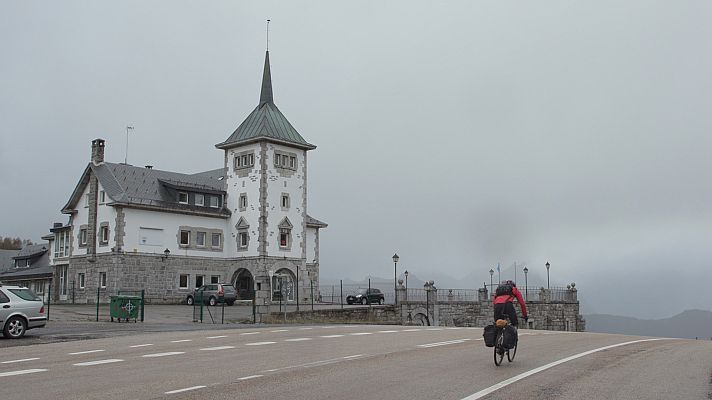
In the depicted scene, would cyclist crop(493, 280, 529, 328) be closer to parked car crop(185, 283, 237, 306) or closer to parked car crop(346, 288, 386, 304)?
parked car crop(185, 283, 237, 306)

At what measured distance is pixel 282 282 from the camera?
5700cm

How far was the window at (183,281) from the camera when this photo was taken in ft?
183

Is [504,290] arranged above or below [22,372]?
above

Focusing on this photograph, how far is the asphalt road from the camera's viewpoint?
10.3m

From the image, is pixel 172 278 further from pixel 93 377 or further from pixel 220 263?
pixel 93 377

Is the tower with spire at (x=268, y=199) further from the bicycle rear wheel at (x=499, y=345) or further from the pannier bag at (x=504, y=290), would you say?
the bicycle rear wheel at (x=499, y=345)

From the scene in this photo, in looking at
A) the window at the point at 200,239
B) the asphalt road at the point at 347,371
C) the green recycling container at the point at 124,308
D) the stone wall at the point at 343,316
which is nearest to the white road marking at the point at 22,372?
the asphalt road at the point at 347,371

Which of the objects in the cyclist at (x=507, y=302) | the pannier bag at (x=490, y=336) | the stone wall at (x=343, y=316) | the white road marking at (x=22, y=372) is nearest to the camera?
the white road marking at (x=22, y=372)

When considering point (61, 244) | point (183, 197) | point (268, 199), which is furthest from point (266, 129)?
point (61, 244)

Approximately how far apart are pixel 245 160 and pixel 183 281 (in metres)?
10.5

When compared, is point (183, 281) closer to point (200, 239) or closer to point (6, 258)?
point (200, 239)

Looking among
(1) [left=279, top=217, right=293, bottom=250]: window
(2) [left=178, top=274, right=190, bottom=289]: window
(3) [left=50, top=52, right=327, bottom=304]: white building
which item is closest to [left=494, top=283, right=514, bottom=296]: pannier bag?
(3) [left=50, top=52, right=327, bottom=304]: white building

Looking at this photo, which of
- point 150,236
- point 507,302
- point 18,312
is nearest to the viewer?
point 507,302

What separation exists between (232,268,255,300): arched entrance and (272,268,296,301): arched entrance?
1.83 metres
